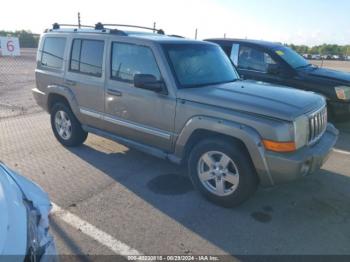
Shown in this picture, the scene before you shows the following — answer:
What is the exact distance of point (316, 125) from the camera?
3.90 m

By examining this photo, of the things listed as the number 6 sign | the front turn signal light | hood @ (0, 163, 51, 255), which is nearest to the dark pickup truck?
the front turn signal light

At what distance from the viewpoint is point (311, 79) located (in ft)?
22.8

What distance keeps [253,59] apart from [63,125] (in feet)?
14.4

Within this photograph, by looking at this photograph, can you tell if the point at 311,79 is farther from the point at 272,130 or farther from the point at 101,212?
the point at 101,212

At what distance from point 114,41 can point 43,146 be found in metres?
2.47

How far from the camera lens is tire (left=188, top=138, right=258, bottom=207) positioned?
369 cm

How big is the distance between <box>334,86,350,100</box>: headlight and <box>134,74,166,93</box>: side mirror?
4.30 m

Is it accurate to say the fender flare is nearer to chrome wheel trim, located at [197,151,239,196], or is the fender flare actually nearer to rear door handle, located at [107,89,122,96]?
rear door handle, located at [107,89,122,96]

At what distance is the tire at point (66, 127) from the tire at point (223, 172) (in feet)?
8.28

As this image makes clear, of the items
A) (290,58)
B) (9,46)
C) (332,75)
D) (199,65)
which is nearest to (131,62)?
(199,65)

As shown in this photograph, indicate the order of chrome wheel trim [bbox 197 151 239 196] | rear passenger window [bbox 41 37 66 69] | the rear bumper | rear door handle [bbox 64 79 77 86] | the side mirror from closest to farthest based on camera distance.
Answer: chrome wheel trim [bbox 197 151 239 196] → the side mirror → rear door handle [bbox 64 79 77 86] → rear passenger window [bbox 41 37 66 69] → the rear bumper

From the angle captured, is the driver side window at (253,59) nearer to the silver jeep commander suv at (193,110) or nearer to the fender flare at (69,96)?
the silver jeep commander suv at (193,110)

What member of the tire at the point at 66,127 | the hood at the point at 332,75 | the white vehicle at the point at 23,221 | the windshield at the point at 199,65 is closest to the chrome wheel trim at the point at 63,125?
the tire at the point at 66,127

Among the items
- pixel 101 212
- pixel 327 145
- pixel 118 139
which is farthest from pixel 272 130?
pixel 118 139
